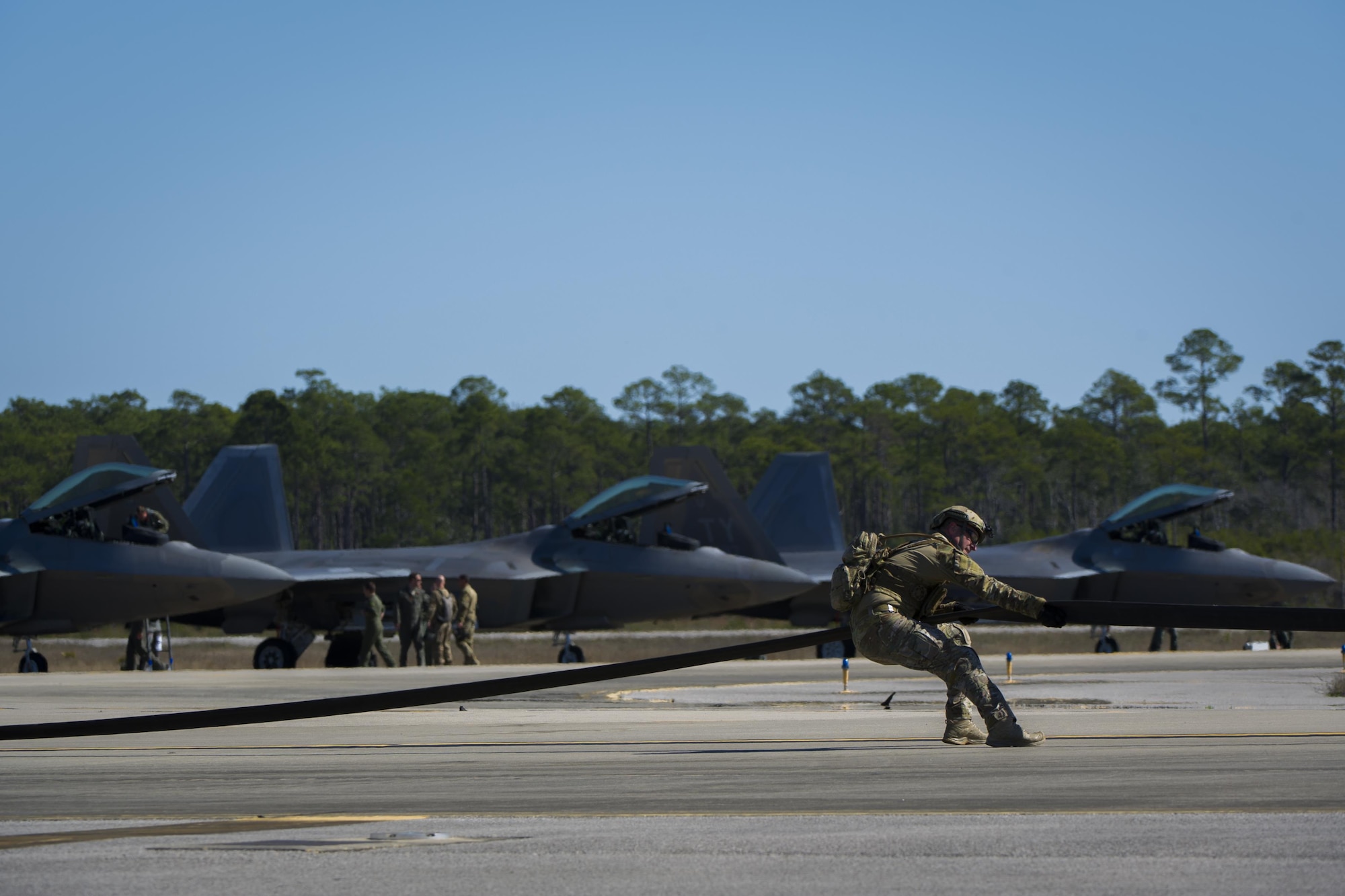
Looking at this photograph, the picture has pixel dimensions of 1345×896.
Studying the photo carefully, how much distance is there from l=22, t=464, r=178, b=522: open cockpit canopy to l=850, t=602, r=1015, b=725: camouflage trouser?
2132cm

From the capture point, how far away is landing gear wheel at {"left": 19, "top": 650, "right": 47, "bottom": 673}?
28938 millimetres

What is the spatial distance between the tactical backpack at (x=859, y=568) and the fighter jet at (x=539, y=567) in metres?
23.3

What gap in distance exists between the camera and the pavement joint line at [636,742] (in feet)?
32.4

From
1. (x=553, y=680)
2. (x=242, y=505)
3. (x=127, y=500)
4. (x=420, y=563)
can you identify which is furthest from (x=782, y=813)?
(x=242, y=505)

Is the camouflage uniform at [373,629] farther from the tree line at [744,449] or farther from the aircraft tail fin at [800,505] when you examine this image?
the tree line at [744,449]

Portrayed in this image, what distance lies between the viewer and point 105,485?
27578 mm

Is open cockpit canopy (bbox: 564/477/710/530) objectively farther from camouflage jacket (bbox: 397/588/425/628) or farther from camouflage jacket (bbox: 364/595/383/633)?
camouflage jacket (bbox: 364/595/383/633)


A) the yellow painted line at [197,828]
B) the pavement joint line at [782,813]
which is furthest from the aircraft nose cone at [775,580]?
the yellow painted line at [197,828]

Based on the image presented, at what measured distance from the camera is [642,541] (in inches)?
1342

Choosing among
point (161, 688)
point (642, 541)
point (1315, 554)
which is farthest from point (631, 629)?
point (161, 688)

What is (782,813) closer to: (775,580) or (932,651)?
(932,651)

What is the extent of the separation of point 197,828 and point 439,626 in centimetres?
2160

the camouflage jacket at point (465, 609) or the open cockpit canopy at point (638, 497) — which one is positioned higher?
the open cockpit canopy at point (638, 497)

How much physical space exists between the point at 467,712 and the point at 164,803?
6713 millimetres
